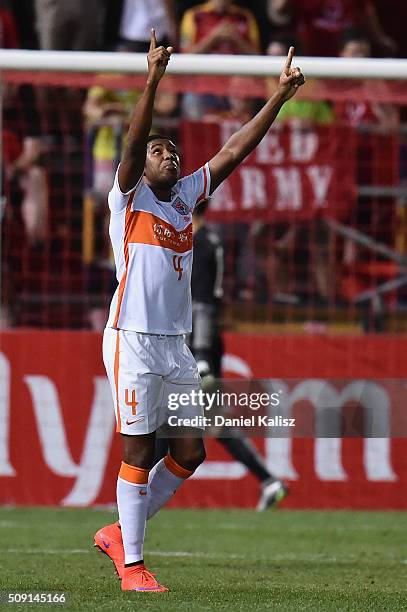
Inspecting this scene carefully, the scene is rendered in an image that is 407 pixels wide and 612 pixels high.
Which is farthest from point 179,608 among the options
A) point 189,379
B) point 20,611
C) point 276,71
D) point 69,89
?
point 69,89

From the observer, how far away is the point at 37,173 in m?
12.7

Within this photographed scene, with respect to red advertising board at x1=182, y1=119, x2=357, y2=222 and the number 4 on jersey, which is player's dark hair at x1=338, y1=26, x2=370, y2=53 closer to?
red advertising board at x1=182, y1=119, x2=357, y2=222

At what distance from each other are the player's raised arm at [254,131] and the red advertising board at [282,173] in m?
5.10

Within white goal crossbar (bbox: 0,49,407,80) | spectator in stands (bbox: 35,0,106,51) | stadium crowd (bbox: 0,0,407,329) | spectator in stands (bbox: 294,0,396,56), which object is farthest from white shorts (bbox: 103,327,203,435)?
spectator in stands (bbox: 294,0,396,56)

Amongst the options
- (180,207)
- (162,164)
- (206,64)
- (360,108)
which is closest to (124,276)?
(180,207)

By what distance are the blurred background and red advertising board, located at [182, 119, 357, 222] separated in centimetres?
1

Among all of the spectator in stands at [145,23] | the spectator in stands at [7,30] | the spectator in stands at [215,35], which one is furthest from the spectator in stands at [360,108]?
the spectator in stands at [7,30]

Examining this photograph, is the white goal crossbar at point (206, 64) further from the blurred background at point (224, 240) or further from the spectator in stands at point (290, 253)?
the spectator in stands at point (290, 253)

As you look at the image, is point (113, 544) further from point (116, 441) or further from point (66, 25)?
point (66, 25)

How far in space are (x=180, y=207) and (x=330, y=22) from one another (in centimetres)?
823

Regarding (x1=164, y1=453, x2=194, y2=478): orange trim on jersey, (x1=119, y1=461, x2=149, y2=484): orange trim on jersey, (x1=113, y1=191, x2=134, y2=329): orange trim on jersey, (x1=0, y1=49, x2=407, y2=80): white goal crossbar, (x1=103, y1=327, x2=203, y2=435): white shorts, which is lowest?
(x1=164, y1=453, x2=194, y2=478): orange trim on jersey

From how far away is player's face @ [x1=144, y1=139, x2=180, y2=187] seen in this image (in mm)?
6715

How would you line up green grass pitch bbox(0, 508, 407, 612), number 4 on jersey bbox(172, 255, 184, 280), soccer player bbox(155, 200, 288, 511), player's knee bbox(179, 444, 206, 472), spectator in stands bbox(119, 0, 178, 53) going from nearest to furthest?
1. green grass pitch bbox(0, 508, 407, 612)
2. number 4 on jersey bbox(172, 255, 184, 280)
3. player's knee bbox(179, 444, 206, 472)
4. soccer player bbox(155, 200, 288, 511)
5. spectator in stands bbox(119, 0, 178, 53)

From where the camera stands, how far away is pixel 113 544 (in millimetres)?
6883
